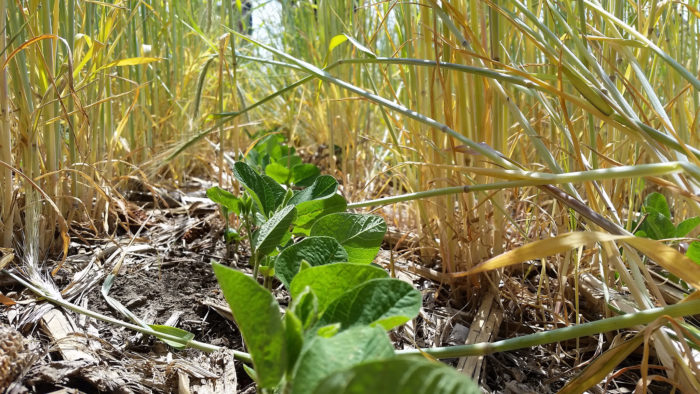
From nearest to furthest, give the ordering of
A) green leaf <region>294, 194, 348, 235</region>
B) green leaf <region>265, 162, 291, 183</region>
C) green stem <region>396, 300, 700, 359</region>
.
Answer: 1. green stem <region>396, 300, 700, 359</region>
2. green leaf <region>294, 194, 348, 235</region>
3. green leaf <region>265, 162, 291, 183</region>

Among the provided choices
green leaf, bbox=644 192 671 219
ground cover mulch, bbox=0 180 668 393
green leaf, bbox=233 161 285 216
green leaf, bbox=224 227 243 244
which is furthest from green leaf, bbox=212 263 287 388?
green leaf, bbox=644 192 671 219

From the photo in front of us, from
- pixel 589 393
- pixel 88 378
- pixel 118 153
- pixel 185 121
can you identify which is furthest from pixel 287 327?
pixel 185 121

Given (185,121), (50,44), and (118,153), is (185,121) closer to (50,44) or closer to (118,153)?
(118,153)

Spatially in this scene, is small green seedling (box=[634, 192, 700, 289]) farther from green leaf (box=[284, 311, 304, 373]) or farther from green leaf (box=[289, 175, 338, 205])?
green leaf (box=[284, 311, 304, 373])

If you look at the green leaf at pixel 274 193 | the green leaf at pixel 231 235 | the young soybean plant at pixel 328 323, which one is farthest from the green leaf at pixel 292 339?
the green leaf at pixel 231 235

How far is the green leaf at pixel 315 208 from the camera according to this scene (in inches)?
28.6

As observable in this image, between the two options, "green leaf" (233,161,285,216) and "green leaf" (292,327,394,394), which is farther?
"green leaf" (233,161,285,216)

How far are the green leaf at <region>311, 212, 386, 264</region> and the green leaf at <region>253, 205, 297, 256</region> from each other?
1.7 inches

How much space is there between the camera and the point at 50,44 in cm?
85

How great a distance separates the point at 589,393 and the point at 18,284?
762 mm

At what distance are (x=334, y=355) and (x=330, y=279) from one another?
0.39ft

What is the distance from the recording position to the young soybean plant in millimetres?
282

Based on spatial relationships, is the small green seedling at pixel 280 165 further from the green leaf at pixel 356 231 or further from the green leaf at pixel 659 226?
the green leaf at pixel 659 226

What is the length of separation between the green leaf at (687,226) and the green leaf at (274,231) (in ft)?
2.05
